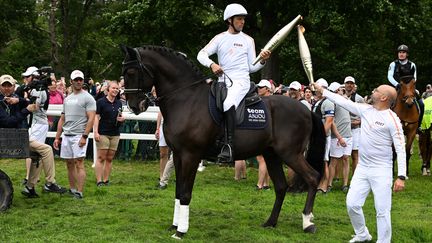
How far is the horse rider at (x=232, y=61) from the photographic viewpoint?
29.6ft

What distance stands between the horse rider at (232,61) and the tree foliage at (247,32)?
14.9 m

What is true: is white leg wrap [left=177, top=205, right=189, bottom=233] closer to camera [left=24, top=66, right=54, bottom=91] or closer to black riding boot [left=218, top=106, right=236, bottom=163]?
black riding boot [left=218, top=106, right=236, bottom=163]

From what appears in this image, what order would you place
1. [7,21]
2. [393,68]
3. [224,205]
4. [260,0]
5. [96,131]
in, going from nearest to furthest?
[224,205] < [96,131] < [393,68] < [260,0] < [7,21]

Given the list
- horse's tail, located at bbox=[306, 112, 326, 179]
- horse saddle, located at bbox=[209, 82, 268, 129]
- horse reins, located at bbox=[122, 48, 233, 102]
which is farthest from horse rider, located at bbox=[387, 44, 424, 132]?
horse reins, located at bbox=[122, 48, 233, 102]

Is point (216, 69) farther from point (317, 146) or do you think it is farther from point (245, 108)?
point (317, 146)

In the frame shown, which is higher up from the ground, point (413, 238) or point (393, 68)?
point (393, 68)

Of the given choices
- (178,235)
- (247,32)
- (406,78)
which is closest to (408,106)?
(406,78)

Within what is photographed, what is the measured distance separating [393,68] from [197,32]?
1594cm

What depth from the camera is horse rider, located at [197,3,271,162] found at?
903 centimetres

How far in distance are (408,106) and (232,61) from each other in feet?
21.2

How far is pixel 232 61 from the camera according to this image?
916 cm

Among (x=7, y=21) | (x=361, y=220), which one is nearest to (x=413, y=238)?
(x=361, y=220)

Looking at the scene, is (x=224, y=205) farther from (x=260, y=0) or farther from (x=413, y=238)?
(x=260, y=0)

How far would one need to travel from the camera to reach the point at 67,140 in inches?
448
